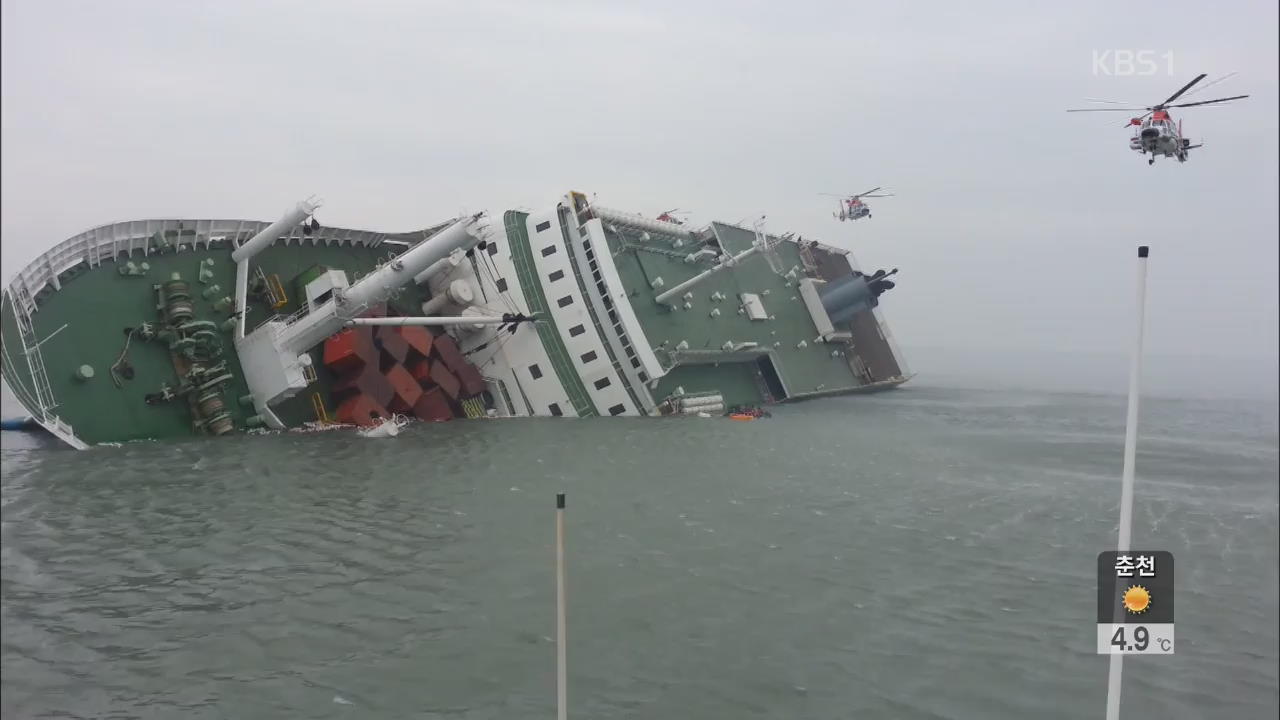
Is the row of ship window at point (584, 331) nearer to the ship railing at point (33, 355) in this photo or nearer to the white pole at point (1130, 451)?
the ship railing at point (33, 355)

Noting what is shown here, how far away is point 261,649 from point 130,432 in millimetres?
17515

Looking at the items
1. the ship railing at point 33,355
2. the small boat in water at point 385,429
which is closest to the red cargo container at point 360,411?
the small boat in water at point 385,429

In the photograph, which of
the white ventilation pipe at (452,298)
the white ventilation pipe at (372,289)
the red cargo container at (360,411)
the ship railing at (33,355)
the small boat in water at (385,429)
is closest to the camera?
the ship railing at (33,355)

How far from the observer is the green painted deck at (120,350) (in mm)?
22656

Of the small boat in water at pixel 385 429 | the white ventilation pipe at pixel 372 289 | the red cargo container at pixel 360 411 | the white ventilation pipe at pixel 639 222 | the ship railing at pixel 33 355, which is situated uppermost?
the white ventilation pipe at pixel 639 222

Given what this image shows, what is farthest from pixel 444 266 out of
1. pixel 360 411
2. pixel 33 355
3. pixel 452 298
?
pixel 33 355

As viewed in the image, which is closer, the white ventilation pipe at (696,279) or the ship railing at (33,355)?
the ship railing at (33,355)

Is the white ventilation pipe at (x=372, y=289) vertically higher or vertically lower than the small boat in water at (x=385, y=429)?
higher
